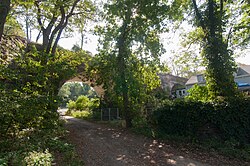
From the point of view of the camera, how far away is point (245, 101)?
6.54 metres

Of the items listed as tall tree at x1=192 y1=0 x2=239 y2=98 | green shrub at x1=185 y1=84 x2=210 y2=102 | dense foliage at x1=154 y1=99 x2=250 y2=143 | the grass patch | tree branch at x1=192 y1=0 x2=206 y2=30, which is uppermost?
tree branch at x1=192 y1=0 x2=206 y2=30

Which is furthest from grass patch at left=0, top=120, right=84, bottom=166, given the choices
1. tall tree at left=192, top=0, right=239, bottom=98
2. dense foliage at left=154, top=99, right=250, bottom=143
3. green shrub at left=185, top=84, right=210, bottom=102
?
tall tree at left=192, top=0, right=239, bottom=98

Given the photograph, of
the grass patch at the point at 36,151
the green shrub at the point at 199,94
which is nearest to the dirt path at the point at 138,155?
the grass patch at the point at 36,151

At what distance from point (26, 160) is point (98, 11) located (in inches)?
432

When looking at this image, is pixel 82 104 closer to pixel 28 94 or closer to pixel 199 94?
pixel 28 94

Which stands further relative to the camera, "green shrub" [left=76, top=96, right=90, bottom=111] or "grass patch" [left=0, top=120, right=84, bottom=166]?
"green shrub" [left=76, top=96, right=90, bottom=111]

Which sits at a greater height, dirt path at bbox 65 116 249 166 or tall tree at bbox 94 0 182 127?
tall tree at bbox 94 0 182 127

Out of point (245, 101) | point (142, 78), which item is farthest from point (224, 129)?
point (142, 78)

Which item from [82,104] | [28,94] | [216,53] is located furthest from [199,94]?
[82,104]

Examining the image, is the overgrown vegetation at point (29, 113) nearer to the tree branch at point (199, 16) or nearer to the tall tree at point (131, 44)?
the tall tree at point (131, 44)

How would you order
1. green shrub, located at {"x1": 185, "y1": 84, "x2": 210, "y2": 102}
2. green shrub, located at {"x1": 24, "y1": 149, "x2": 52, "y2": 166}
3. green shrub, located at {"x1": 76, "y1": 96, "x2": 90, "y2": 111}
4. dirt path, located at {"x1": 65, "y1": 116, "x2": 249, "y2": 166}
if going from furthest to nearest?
green shrub, located at {"x1": 76, "y1": 96, "x2": 90, "y2": 111}
green shrub, located at {"x1": 185, "y1": 84, "x2": 210, "y2": 102}
dirt path, located at {"x1": 65, "y1": 116, "x2": 249, "y2": 166}
green shrub, located at {"x1": 24, "y1": 149, "x2": 52, "y2": 166}

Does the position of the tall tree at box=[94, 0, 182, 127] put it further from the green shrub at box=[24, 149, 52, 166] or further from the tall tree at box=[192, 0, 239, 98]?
the green shrub at box=[24, 149, 52, 166]

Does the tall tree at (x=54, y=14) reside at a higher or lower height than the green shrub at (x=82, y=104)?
higher

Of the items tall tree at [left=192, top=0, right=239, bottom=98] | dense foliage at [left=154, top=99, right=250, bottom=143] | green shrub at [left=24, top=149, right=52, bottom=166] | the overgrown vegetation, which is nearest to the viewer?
green shrub at [left=24, top=149, right=52, bottom=166]
